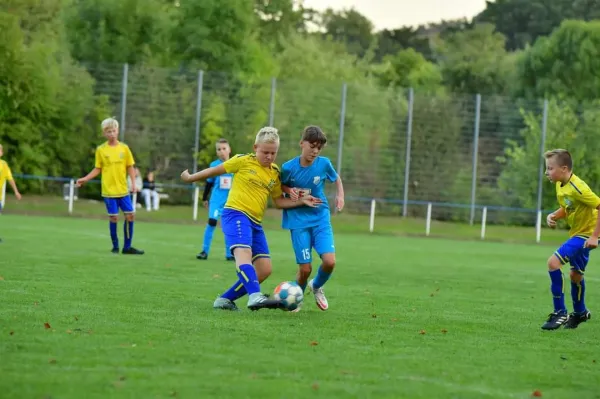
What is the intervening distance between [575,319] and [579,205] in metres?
1.01

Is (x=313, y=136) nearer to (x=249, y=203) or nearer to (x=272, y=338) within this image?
(x=249, y=203)

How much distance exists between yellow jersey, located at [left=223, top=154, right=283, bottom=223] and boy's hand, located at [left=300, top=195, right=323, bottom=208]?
347 mm

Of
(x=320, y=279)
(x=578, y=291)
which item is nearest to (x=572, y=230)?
(x=578, y=291)

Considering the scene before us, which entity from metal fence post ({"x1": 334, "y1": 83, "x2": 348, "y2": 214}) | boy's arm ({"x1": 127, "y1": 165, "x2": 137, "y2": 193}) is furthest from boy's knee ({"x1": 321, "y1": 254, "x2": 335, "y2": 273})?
metal fence post ({"x1": 334, "y1": 83, "x2": 348, "y2": 214})

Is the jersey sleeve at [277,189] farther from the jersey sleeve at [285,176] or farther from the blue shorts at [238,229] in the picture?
the blue shorts at [238,229]

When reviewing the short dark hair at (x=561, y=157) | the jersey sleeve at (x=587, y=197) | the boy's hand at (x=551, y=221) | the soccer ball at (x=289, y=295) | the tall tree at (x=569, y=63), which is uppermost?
the tall tree at (x=569, y=63)

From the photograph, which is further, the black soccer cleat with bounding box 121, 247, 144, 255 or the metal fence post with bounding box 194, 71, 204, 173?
the metal fence post with bounding box 194, 71, 204, 173

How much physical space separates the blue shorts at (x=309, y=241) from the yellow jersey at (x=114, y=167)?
8.19m

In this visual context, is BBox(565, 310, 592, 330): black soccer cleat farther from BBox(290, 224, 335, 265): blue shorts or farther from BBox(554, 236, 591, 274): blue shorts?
BBox(290, 224, 335, 265): blue shorts

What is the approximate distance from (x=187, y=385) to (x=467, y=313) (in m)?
5.65

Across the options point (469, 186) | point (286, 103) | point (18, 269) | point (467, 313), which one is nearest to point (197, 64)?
point (286, 103)

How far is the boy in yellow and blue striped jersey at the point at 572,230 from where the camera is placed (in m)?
11.0

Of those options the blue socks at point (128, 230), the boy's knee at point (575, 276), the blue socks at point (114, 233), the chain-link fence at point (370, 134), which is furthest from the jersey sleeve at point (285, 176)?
the chain-link fence at point (370, 134)

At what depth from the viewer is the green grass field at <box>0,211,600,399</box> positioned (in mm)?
7121
